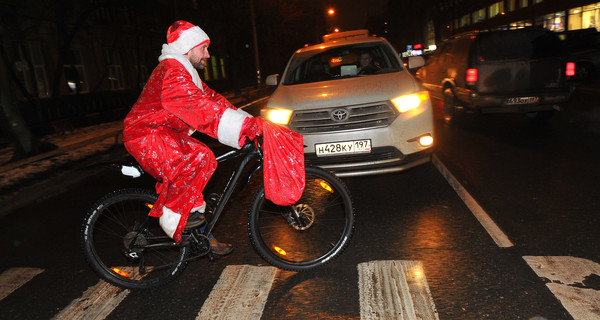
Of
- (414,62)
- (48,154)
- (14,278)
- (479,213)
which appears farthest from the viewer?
(48,154)

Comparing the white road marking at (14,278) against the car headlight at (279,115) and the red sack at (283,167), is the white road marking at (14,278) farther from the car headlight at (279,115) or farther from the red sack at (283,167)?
the car headlight at (279,115)

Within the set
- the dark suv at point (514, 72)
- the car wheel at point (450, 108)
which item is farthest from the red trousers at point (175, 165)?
the car wheel at point (450, 108)

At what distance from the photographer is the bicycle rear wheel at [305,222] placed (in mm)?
3592

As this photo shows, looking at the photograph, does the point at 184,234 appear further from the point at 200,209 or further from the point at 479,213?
the point at 479,213

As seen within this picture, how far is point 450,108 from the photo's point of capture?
36.4 ft

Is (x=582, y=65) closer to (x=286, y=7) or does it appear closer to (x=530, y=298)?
(x=530, y=298)

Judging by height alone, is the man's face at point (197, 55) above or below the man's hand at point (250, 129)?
above

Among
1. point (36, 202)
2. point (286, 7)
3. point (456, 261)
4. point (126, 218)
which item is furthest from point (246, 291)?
point (286, 7)

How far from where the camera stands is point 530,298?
313cm

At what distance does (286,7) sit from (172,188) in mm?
42548

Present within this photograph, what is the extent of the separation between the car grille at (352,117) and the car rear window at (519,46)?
5.11 m

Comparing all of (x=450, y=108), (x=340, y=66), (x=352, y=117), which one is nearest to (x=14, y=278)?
(x=352, y=117)

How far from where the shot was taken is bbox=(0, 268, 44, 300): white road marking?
3.81 meters

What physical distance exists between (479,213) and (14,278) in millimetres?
4168
